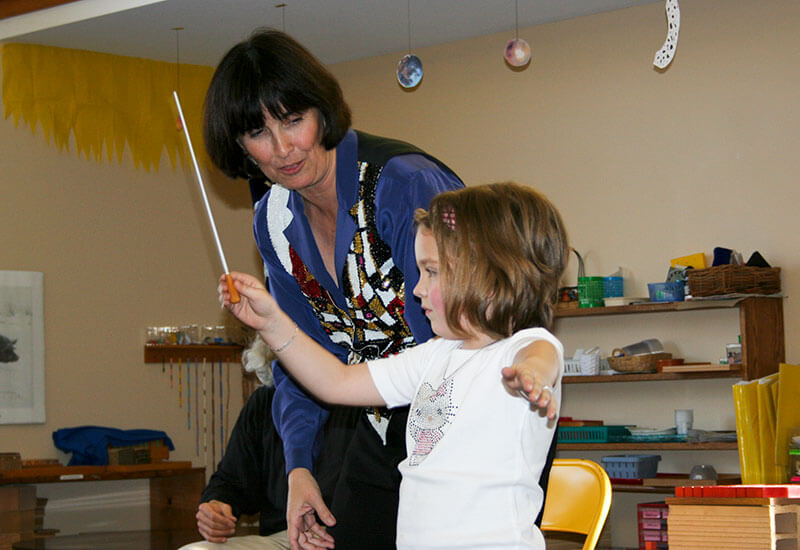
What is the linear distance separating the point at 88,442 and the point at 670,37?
153 inches

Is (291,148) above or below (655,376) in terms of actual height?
above

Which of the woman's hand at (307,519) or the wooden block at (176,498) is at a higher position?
the woman's hand at (307,519)

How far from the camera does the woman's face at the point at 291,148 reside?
1.96 meters

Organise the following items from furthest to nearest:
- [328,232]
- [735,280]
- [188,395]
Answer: [188,395], [735,280], [328,232]

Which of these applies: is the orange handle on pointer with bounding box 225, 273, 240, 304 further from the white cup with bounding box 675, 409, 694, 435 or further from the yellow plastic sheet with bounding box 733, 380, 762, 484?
the white cup with bounding box 675, 409, 694, 435

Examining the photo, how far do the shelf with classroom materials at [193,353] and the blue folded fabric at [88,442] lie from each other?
1.94 feet

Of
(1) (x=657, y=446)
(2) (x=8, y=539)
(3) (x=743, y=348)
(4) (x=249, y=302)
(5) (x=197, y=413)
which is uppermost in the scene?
(4) (x=249, y=302)

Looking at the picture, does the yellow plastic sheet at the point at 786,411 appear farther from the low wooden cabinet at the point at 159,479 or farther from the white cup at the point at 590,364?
the low wooden cabinet at the point at 159,479

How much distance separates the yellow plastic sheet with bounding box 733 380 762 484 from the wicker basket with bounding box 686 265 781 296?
0.82 m

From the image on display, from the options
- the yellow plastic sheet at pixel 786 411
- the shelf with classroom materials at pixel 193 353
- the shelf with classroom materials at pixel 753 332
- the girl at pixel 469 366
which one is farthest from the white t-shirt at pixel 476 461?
the shelf with classroom materials at pixel 193 353

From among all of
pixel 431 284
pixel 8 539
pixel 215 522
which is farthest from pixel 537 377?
pixel 8 539

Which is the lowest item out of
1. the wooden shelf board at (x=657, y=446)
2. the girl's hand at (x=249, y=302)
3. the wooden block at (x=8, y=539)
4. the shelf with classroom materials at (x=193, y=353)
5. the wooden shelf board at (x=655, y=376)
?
the wooden block at (x=8, y=539)

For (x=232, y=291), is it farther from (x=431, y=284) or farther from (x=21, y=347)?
(x=21, y=347)

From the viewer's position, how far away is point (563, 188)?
20.2 ft
